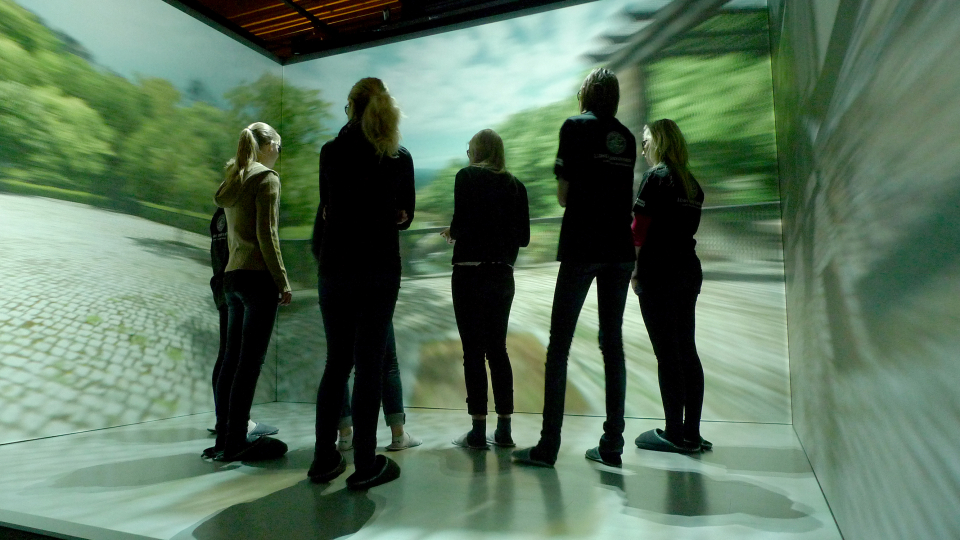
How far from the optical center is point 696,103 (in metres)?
3.50

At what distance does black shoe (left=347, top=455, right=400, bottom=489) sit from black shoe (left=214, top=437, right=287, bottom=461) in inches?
23.1

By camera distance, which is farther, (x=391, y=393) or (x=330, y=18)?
(x=330, y=18)

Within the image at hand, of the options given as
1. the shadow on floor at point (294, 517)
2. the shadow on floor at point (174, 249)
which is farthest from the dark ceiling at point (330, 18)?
the shadow on floor at point (294, 517)

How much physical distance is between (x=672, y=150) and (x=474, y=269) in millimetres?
945

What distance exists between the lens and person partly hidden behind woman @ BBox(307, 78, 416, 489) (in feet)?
6.28

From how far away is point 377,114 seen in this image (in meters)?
1.98

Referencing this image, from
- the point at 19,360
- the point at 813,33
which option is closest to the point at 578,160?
the point at 813,33

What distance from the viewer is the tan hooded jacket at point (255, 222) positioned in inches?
92.4

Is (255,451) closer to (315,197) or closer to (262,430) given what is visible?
(262,430)

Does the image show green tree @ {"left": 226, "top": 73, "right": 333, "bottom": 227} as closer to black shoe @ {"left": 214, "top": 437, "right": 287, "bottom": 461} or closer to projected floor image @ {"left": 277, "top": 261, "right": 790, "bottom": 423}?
projected floor image @ {"left": 277, "top": 261, "right": 790, "bottom": 423}

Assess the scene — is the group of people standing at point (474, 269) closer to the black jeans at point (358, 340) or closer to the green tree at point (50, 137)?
the black jeans at point (358, 340)

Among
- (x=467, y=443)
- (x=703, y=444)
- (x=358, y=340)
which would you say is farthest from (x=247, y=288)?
(x=703, y=444)

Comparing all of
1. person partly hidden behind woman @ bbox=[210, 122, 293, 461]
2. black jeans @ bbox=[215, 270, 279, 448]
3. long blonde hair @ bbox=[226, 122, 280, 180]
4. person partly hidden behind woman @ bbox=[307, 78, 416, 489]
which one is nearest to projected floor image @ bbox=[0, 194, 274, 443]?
person partly hidden behind woman @ bbox=[210, 122, 293, 461]

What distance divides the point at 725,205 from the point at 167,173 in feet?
11.0
